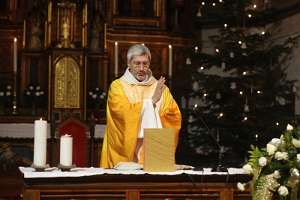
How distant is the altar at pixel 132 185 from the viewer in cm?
375

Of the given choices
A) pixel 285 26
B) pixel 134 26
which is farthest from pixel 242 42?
pixel 134 26

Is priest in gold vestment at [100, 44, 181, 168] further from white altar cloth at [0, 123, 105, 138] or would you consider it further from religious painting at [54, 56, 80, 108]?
religious painting at [54, 56, 80, 108]

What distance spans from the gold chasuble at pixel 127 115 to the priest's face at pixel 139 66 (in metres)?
0.06

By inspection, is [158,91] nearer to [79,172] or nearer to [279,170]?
[79,172]

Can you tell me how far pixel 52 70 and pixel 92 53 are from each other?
90 cm

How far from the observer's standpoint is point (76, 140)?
741 cm

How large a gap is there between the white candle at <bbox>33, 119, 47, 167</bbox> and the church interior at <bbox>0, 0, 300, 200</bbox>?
471 centimetres

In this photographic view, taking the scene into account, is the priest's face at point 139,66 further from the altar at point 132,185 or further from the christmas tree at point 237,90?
the christmas tree at point 237,90

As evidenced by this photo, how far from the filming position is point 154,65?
1162 centimetres

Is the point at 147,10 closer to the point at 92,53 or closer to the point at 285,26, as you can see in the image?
the point at 92,53

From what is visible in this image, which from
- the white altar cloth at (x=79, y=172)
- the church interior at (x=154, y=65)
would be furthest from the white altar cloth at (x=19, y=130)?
the white altar cloth at (x=79, y=172)

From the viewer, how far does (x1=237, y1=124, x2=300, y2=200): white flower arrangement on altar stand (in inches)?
124

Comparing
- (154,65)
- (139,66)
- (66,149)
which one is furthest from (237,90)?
(66,149)

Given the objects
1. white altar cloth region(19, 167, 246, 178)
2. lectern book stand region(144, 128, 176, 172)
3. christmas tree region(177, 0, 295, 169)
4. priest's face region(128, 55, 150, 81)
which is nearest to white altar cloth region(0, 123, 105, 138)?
christmas tree region(177, 0, 295, 169)
